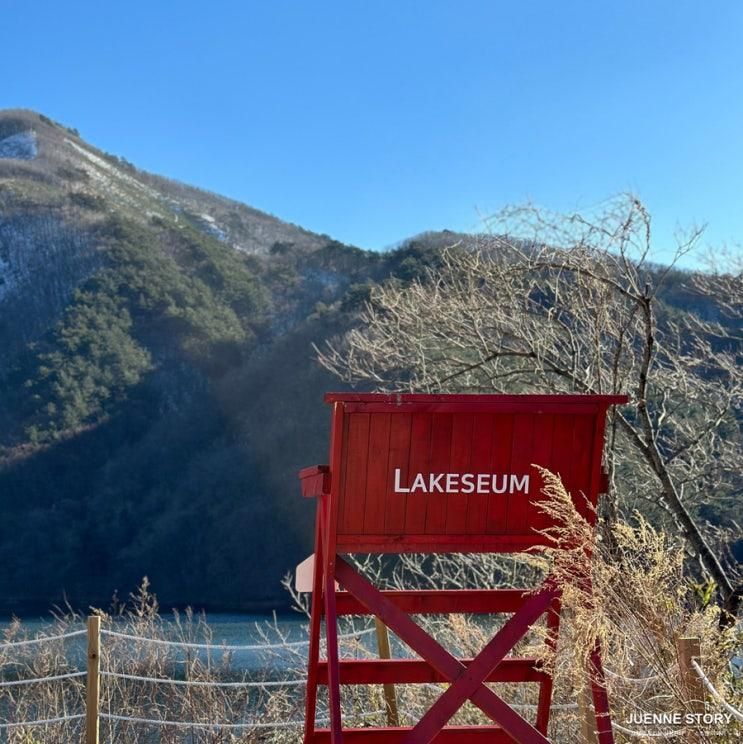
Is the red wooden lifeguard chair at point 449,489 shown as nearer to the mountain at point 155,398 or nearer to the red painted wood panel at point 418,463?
the red painted wood panel at point 418,463

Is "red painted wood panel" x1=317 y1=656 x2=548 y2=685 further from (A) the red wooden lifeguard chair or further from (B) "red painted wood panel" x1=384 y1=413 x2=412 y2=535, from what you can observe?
(B) "red painted wood panel" x1=384 y1=413 x2=412 y2=535

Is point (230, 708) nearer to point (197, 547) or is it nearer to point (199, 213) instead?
point (197, 547)

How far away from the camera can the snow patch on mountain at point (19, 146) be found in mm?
153125

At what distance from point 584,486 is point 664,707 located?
1.00 m

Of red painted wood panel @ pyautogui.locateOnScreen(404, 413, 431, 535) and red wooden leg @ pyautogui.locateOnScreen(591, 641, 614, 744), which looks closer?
red wooden leg @ pyautogui.locateOnScreen(591, 641, 614, 744)

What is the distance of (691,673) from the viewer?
4.02 metres

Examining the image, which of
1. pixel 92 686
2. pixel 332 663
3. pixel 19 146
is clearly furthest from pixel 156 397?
pixel 19 146

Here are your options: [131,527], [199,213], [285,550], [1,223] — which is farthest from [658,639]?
[199,213]

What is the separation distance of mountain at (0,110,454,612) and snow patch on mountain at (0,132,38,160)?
29.6m

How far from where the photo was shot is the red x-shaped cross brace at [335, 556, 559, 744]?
4285mm

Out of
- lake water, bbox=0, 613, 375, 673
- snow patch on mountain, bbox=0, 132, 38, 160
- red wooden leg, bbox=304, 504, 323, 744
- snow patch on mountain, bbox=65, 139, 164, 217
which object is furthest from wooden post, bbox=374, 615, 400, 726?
snow patch on mountain, bbox=0, 132, 38, 160

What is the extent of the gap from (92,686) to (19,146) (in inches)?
6489

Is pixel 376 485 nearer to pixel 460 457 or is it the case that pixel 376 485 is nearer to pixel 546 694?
pixel 460 457

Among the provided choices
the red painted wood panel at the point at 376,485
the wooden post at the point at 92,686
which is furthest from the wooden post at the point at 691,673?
the wooden post at the point at 92,686
